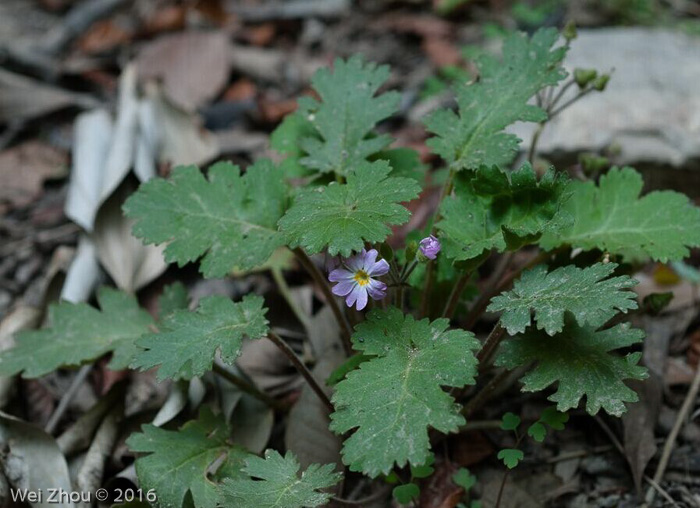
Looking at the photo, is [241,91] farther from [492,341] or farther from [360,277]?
[492,341]

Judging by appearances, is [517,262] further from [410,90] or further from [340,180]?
[410,90]

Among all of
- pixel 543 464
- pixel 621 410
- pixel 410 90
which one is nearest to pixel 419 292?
pixel 543 464

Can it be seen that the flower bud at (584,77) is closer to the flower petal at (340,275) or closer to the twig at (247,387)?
the flower petal at (340,275)

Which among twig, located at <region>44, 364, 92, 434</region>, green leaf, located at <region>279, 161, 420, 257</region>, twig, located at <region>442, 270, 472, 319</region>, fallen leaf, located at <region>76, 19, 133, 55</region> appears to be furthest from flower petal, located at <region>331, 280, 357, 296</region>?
fallen leaf, located at <region>76, 19, 133, 55</region>

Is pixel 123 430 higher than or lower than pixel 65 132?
lower

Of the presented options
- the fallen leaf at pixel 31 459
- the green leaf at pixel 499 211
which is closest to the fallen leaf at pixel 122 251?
the fallen leaf at pixel 31 459

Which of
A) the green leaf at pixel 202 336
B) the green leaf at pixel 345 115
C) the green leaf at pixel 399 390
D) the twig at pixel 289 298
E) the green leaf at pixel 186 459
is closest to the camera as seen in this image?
the green leaf at pixel 399 390
